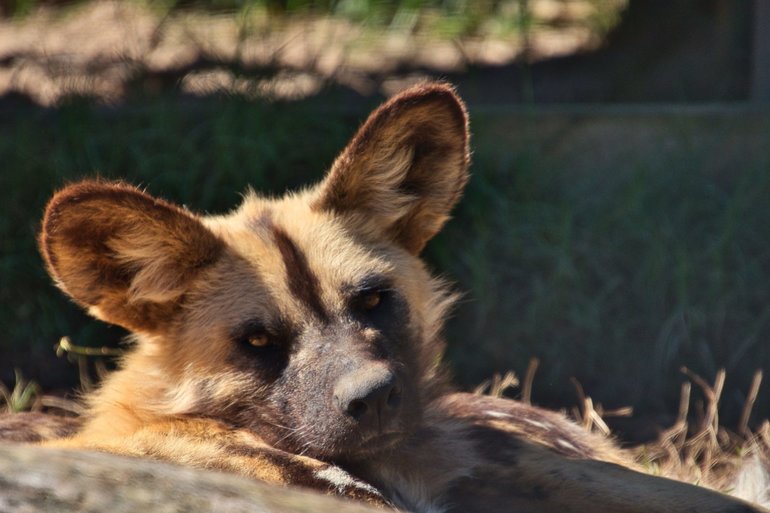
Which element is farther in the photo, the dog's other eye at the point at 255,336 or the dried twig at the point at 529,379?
the dried twig at the point at 529,379

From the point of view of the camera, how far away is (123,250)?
2.46 m

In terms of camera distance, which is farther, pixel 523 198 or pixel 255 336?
pixel 523 198

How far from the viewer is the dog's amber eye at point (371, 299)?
8.34 ft

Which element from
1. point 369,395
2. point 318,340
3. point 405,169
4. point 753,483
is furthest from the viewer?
point 753,483

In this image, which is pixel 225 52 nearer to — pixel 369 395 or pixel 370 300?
pixel 370 300

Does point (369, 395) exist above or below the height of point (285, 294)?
below

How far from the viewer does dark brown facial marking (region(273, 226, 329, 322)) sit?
246 cm

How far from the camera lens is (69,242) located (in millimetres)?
2381

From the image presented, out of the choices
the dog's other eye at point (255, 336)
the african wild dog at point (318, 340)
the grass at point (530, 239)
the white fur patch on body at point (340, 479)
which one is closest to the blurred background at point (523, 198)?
the grass at point (530, 239)

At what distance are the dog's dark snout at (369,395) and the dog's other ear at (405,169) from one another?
0.54 m

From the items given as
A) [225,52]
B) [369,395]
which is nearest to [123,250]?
[369,395]

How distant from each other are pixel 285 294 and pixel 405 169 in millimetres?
498

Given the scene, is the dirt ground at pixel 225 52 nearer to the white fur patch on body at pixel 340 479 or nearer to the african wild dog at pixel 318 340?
the african wild dog at pixel 318 340

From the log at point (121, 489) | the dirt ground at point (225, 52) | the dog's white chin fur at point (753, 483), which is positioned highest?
the dirt ground at point (225, 52)
